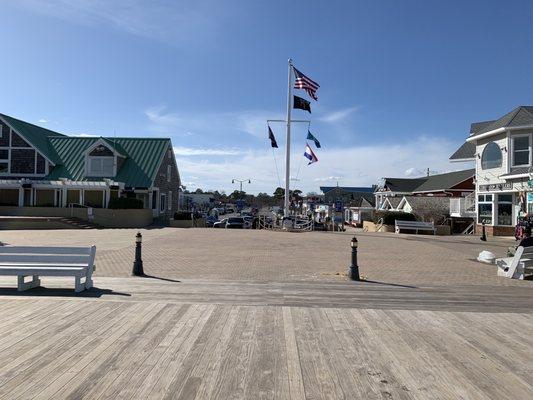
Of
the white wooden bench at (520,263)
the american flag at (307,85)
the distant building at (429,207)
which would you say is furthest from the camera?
the distant building at (429,207)

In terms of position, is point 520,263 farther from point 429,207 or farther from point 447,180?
point 447,180

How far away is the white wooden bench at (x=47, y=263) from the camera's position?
838 centimetres

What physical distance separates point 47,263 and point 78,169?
3371 cm

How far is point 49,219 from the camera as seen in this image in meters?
31.3

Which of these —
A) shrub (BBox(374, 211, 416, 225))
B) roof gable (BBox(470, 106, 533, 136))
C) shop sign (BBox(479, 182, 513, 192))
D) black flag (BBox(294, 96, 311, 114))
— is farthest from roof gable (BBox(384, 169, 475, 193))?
black flag (BBox(294, 96, 311, 114))

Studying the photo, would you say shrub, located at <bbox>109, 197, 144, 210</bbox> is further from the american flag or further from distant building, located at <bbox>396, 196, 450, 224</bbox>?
distant building, located at <bbox>396, 196, 450, 224</bbox>

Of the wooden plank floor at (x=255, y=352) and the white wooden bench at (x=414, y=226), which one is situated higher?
the white wooden bench at (x=414, y=226)

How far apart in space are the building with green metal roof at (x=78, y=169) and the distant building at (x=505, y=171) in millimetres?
26356

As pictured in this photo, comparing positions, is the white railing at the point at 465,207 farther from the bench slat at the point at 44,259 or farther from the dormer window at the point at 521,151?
the bench slat at the point at 44,259

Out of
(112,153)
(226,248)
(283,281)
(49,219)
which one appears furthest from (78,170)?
(283,281)

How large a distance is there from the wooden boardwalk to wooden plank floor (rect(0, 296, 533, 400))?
16 millimetres

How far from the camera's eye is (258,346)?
549cm

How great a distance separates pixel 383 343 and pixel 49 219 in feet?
100

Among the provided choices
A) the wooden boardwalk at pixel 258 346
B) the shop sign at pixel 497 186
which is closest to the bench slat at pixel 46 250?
the wooden boardwalk at pixel 258 346
